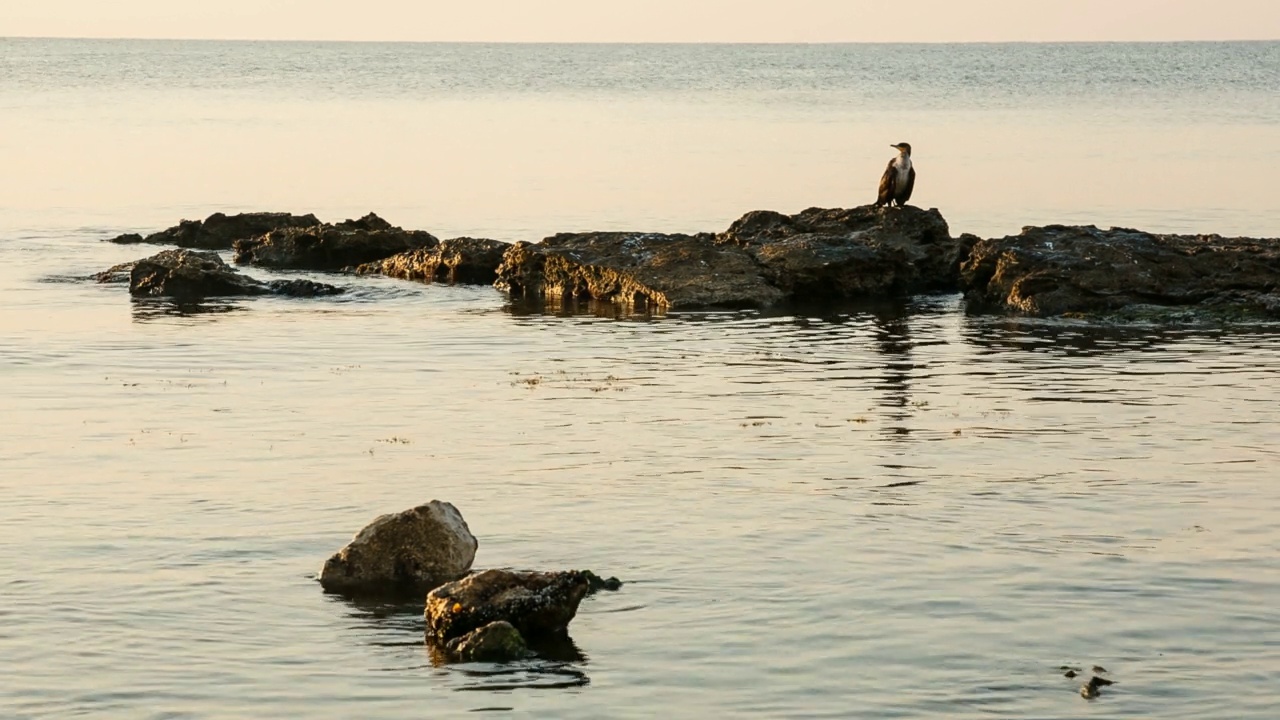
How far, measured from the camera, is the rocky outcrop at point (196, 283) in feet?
111

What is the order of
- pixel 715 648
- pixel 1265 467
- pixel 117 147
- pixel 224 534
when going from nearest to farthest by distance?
pixel 715 648, pixel 224 534, pixel 1265 467, pixel 117 147

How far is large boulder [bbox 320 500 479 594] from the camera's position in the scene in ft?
48.1

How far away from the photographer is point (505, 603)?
43.2 feet

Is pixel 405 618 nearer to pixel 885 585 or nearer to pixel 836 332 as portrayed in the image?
pixel 885 585

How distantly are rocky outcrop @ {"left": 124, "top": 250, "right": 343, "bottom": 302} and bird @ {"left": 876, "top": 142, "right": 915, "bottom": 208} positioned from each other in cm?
990

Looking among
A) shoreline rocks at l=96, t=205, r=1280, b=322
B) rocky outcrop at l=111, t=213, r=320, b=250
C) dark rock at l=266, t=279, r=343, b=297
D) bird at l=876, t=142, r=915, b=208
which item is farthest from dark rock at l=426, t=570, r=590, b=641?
rocky outcrop at l=111, t=213, r=320, b=250

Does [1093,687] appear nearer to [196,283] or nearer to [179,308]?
[179,308]

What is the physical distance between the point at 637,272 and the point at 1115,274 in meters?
7.81

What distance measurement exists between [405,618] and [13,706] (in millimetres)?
2961

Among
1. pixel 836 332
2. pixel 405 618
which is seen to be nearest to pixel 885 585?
pixel 405 618

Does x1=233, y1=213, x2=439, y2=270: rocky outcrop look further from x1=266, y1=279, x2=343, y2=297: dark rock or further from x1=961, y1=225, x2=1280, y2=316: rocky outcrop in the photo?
x1=961, y1=225, x2=1280, y2=316: rocky outcrop

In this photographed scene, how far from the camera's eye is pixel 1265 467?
754 inches

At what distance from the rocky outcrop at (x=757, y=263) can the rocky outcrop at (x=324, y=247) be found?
14.6ft

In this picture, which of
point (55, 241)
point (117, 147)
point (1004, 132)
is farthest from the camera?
point (1004, 132)
